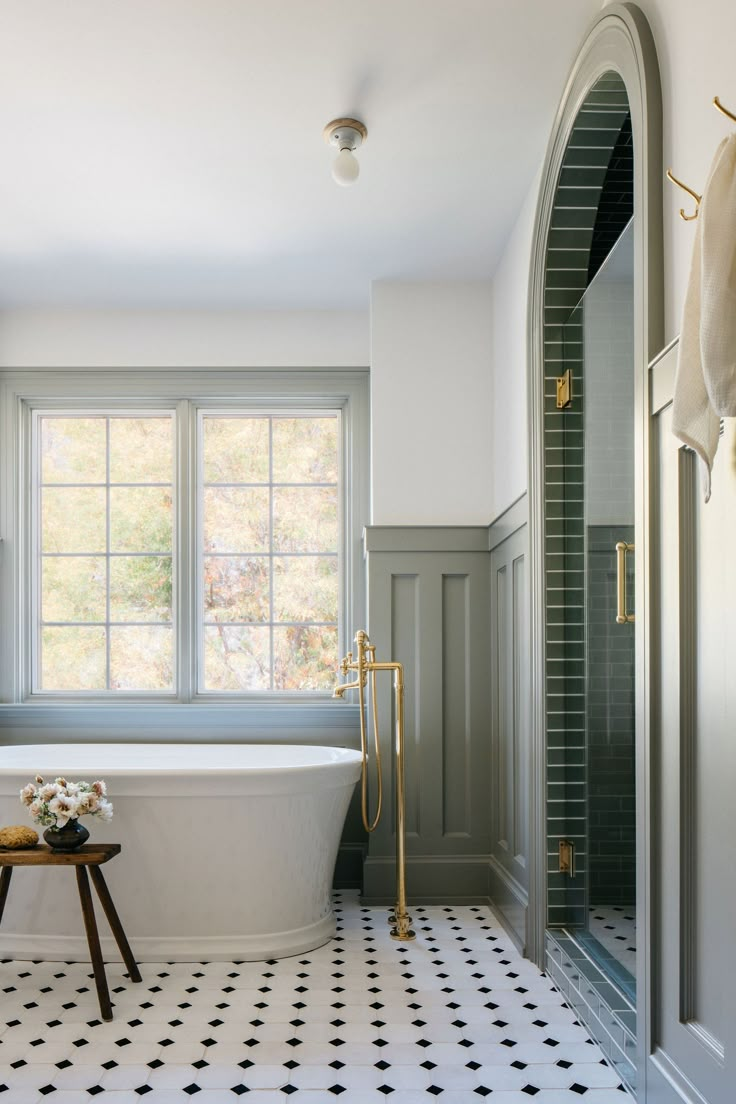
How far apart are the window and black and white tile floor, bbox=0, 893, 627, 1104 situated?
1546 mm

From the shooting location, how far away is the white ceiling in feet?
8.10

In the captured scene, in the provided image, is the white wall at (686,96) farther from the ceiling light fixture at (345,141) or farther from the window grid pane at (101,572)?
the window grid pane at (101,572)

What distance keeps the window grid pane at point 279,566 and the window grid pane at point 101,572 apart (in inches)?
8.0

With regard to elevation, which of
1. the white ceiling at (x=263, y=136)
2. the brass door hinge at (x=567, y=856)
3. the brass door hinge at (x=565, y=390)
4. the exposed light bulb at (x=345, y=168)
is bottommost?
the brass door hinge at (x=567, y=856)

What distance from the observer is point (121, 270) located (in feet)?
13.5

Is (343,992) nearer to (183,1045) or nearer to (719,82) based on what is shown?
(183,1045)

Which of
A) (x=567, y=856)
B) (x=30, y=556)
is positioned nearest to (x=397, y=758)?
(x=567, y=856)

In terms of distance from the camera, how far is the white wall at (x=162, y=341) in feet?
15.2

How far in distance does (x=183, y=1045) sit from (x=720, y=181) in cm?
255

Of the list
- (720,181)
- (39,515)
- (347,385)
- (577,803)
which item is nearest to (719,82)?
(720,181)

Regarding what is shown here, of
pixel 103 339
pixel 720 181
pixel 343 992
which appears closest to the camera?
pixel 720 181

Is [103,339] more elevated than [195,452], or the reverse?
[103,339]

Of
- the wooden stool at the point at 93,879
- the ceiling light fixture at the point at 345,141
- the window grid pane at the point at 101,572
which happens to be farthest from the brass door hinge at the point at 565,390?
the window grid pane at the point at 101,572

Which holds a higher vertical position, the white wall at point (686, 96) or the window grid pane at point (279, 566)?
the white wall at point (686, 96)
